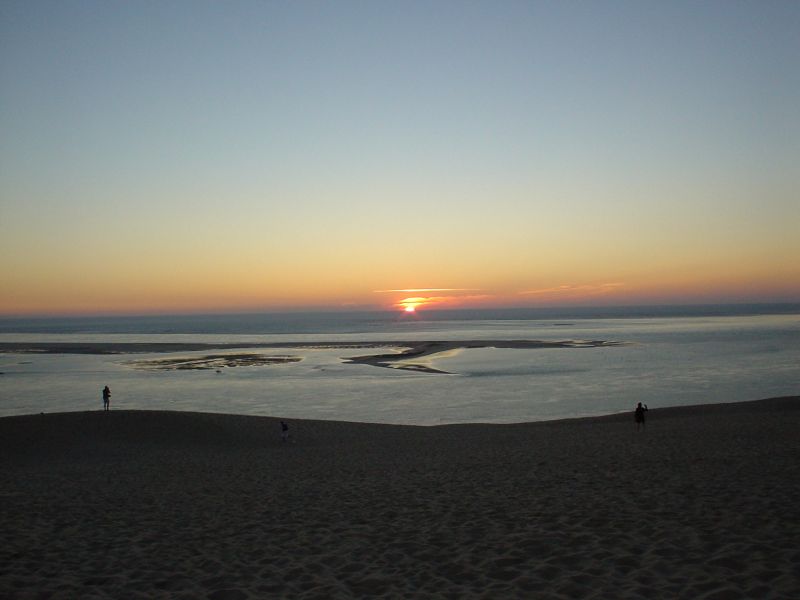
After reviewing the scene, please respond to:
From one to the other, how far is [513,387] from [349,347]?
44733 mm

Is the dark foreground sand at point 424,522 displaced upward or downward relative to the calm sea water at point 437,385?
upward

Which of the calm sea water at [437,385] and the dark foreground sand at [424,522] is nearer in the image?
the dark foreground sand at [424,522]

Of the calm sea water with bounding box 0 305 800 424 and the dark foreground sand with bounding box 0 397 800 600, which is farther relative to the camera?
the calm sea water with bounding box 0 305 800 424

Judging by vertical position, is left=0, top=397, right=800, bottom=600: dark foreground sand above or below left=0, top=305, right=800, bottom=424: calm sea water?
above

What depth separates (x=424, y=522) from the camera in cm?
955

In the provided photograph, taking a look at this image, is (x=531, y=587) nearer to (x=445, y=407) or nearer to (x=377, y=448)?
(x=377, y=448)

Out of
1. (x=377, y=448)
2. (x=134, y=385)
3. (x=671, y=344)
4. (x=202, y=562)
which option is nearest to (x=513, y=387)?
(x=377, y=448)

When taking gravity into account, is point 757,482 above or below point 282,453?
above

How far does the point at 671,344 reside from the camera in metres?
74.1

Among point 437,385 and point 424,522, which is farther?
point 437,385

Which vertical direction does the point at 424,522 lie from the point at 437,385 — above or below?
above

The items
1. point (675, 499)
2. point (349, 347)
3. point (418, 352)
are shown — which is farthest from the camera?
point (349, 347)

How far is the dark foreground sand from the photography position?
702cm

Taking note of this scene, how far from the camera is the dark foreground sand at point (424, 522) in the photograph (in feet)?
23.0
